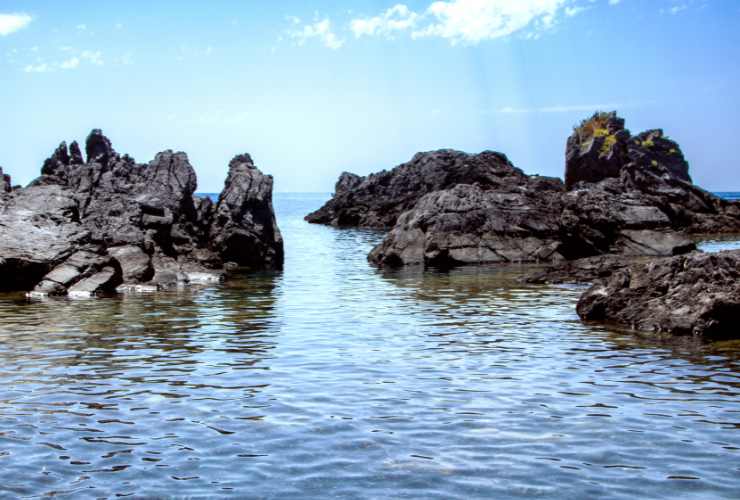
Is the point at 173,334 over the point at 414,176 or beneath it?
beneath

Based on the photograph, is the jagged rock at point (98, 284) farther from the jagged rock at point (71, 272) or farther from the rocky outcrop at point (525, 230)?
the rocky outcrop at point (525, 230)

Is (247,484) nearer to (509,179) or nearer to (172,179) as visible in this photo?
(172,179)

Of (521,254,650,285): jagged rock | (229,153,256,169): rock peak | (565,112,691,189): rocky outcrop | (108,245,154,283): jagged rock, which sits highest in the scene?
(565,112,691,189): rocky outcrop

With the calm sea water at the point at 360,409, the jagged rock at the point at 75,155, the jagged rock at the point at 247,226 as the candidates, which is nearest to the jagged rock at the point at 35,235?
the calm sea water at the point at 360,409

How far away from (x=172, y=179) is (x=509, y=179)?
212 feet

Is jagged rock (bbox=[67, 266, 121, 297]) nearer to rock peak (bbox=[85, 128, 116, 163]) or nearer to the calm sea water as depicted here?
the calm sea water

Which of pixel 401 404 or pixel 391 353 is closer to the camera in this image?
pixel 401 404

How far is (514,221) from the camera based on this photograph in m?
53.1

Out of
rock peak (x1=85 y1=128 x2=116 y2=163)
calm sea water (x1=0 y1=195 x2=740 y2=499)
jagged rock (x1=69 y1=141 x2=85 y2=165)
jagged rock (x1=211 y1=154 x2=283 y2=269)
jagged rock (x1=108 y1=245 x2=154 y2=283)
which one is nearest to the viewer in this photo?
calm sea water (x1=0 y1=195 x2=740 y2=499)

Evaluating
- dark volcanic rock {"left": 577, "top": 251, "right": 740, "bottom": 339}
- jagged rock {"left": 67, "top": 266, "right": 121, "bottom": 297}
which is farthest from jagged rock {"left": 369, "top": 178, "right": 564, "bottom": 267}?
dark volcanic rock {"left": 577, "top": 251, "right": 740, "bottom": 339}

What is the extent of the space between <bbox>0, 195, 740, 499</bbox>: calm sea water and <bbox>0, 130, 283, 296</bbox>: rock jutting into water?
28.2 feet

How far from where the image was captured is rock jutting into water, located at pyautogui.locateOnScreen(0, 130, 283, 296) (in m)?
33.8

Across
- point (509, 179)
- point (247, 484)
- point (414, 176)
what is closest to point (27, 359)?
point (247, 484)

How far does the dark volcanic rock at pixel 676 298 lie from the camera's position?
20297 mm
